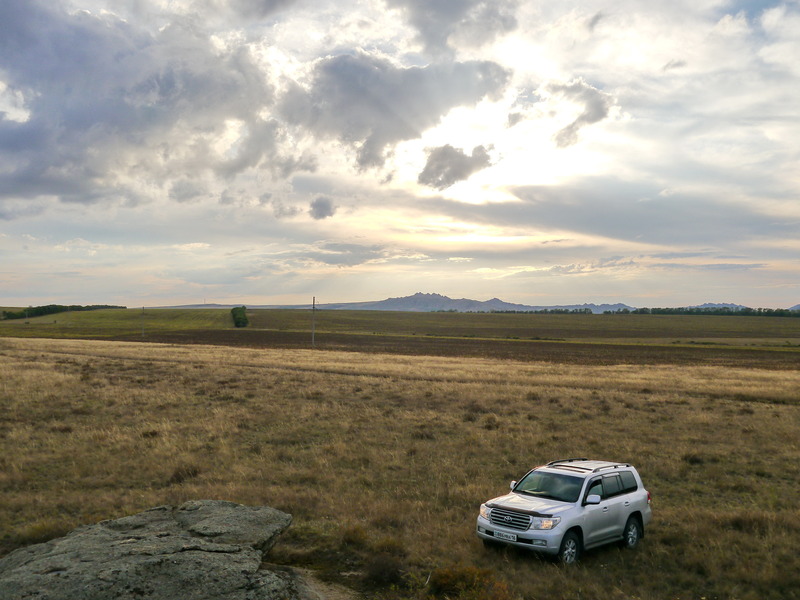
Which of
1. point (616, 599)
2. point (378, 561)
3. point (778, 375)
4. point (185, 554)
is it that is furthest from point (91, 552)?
point (778, 375)

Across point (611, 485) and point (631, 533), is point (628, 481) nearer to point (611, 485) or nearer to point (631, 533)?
point (611, 485)

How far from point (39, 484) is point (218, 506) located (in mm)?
8024

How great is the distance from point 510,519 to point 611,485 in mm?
2680

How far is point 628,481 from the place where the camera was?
13.2 m

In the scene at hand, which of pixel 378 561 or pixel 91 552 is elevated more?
pixel 91 552

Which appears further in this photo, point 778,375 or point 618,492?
point 778,375

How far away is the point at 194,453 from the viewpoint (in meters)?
20.2

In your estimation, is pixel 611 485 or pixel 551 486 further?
pixel 611 485

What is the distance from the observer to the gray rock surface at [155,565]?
812cm

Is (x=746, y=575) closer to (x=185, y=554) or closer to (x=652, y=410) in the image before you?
(x=185, y=554)

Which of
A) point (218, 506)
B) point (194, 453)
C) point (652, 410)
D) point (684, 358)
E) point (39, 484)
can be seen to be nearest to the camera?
point (218, 506)

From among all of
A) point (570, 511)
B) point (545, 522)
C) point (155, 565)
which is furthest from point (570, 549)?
point (155, 565)

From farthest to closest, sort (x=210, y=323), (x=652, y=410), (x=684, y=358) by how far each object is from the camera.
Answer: (x=210, y=323), (x=684, y=358), (x=652, y=410)

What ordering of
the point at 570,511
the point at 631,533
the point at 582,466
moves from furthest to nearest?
1. the point at 582,466
2. the point at 631,533
3. the point at 570,511
